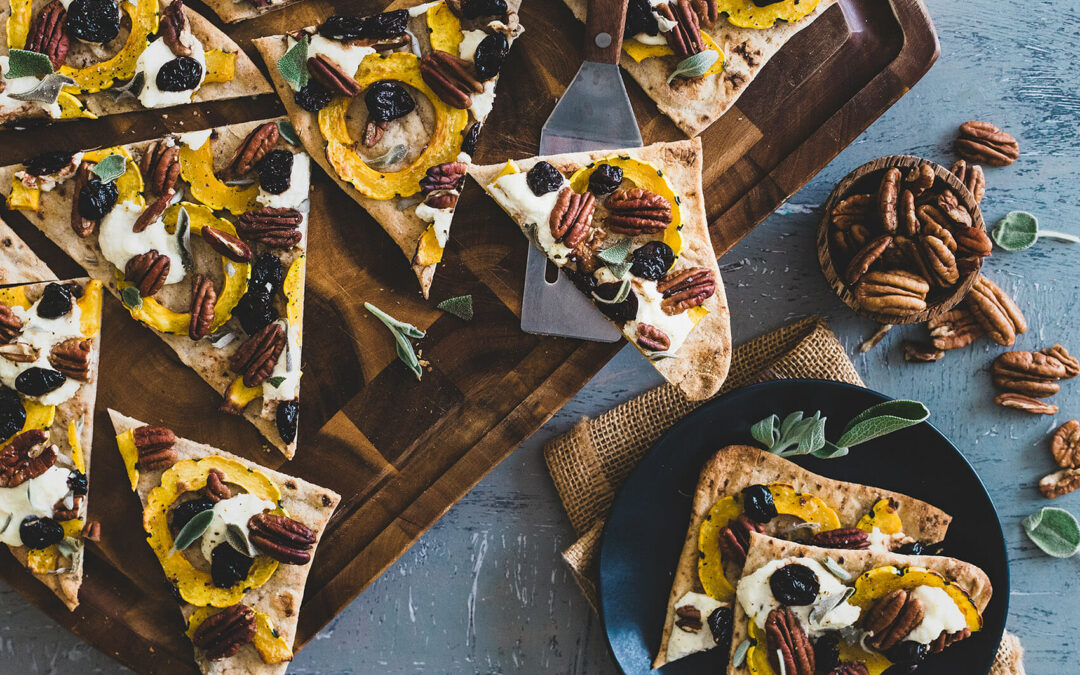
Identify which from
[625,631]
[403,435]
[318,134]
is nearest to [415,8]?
[318,134]

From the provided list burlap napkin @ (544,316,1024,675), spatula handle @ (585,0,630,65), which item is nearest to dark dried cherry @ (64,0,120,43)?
spatula handle @ (585,0,630,65)

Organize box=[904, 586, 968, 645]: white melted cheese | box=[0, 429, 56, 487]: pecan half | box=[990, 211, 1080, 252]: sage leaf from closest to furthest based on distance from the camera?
box=[904, 586, 968, 645]: white melted cheese < box=[0, 429, 56, 487]: pecan half < box=[990, 211, 1080, 252]: sage leaf

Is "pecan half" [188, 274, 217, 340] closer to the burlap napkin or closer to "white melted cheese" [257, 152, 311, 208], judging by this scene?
"white melted cheese" [257, 152, 311, 208]

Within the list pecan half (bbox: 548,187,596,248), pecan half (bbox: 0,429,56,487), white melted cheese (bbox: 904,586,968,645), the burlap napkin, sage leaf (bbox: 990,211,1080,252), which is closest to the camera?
white melted cheese (bbox: 904,586,968,645)

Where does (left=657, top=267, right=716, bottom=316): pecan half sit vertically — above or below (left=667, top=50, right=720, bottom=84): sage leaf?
below

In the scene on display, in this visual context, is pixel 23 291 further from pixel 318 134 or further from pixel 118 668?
pixel 118 668

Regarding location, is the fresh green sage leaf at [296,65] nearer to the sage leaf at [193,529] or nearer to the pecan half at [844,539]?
the sage leaf at [193,529]

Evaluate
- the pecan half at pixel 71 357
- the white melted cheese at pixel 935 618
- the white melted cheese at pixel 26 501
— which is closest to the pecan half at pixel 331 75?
the pecan half at pixel 71 357
